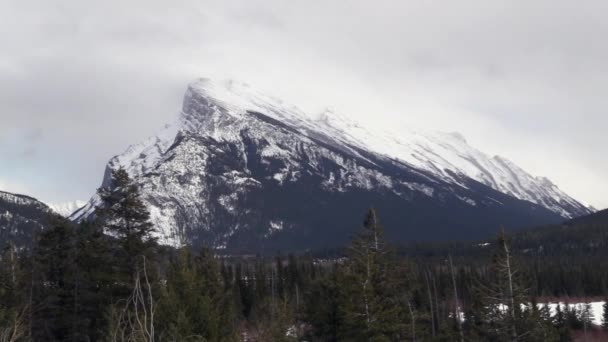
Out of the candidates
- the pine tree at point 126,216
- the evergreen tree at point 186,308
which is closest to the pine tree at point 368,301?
the evergreen tree at point 186,308

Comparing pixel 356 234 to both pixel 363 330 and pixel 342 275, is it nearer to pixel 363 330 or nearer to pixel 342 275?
pixel 342 275

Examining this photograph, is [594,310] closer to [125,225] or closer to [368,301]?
[368,301]

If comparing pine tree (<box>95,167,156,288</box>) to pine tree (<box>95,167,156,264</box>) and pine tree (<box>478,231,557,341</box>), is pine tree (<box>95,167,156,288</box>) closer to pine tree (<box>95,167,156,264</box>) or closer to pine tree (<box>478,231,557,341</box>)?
pine tree (<box>95,167,156,264</box>)

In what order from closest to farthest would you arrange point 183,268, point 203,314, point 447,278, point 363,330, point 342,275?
point 203,314 → point 183,268 → point 363,330 → point 342,275 → point 447,278

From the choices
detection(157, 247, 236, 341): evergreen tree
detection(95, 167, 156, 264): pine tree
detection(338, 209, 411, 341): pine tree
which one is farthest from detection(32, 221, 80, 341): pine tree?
detection(338, 209, 411, 341): pine tree

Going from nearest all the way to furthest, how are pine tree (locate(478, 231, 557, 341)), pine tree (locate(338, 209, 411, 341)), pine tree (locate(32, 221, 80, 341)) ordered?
pine tree (locate(338, 209, 411, 341)) → pine tree (locate(32, 221, 80, 341)) → pine tree (locate(478, 231, 557, 341))

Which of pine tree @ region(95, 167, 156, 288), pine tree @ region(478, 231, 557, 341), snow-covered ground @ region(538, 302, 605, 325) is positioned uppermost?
pine tree @ region(95, 167, 156, 288)

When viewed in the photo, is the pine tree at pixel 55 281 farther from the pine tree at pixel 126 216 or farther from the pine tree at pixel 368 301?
the pine tree at pixel 368 301

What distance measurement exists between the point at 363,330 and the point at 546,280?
118 meters

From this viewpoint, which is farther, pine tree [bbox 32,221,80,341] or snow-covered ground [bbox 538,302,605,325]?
snow-covered ground [bbox 538,302,605,325]

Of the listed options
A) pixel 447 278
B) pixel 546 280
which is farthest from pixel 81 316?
pixel 546 280

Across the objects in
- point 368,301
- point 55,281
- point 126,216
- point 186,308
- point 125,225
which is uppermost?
point 126,216

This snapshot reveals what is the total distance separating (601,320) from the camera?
322 ft

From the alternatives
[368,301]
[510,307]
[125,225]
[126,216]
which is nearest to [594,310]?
[510,307]
